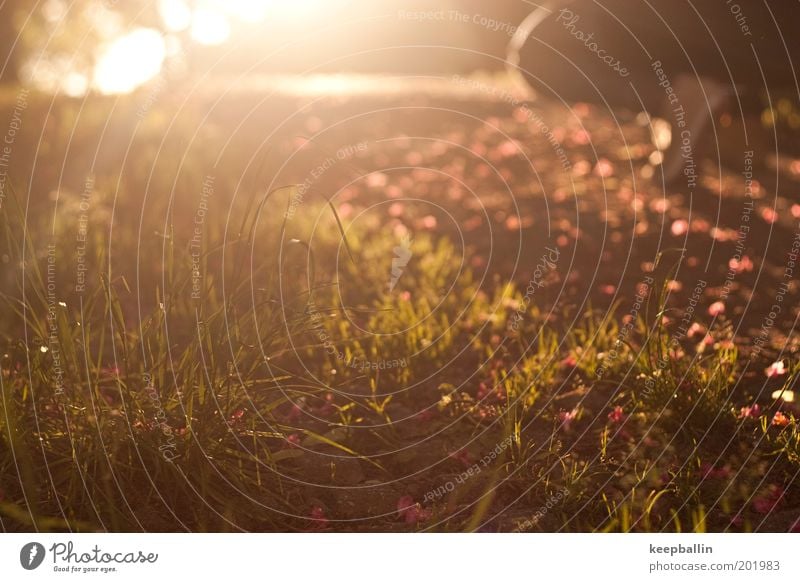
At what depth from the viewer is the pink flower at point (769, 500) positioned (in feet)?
9.79

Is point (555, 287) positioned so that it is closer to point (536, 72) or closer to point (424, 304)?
point (424, 304)

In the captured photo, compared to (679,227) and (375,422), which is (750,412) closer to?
(375,422)

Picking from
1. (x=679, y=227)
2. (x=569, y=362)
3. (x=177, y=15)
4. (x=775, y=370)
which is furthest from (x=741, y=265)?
(x=177, y=15)

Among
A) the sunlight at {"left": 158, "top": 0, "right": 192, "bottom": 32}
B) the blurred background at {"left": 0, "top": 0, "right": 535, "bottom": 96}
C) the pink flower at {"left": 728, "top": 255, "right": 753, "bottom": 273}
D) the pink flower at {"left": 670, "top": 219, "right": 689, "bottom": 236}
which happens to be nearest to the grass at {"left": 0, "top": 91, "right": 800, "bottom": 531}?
the pink flower at {"left": 728, "top": 255, "right": 753, "bottom": 273}

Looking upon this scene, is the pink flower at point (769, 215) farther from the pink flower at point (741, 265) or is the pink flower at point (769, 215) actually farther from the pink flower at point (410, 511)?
the pink flower at point (410, 511)

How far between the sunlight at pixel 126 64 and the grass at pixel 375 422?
3691 mm

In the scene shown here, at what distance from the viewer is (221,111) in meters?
7.82

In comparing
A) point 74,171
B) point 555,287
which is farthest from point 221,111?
point 555,287

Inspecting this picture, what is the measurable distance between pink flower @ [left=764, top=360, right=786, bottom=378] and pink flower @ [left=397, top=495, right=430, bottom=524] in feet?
5.10

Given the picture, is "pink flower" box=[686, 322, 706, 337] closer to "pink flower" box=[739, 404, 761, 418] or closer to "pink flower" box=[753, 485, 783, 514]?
"pink flower" box=[739, 404, 761, 418]

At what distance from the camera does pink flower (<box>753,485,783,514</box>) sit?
9.79 ft
